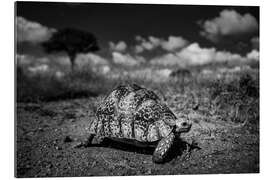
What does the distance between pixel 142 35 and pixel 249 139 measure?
223 cm

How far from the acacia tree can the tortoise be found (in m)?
0.97

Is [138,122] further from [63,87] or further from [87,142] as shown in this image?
[63,87]

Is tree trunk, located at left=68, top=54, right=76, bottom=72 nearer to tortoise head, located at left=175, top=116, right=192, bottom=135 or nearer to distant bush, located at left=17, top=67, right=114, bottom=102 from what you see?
distant bush, located at left=17, top=67, right=114, bottom=102

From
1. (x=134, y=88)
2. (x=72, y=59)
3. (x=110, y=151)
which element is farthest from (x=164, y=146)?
(x=72, y=59)

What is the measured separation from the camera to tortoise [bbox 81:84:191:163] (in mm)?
4008

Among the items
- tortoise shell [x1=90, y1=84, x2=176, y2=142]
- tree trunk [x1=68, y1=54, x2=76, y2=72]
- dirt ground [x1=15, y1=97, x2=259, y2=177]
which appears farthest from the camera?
tree trunk [x1=68, y1=54, x2=76, y2=72]

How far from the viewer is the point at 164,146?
3.94 meters

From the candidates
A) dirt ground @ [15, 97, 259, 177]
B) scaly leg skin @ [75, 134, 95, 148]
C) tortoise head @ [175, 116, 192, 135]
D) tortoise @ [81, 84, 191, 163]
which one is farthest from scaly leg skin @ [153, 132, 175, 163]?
scaly leg skin @ [75, 134, 95, 148]

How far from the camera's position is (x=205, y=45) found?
5297mm

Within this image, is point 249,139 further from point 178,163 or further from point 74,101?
point 74,101

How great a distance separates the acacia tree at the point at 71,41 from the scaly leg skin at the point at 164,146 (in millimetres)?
1943

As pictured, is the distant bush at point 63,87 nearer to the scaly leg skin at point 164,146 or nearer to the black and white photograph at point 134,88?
the black and white photograph at point 134,88
